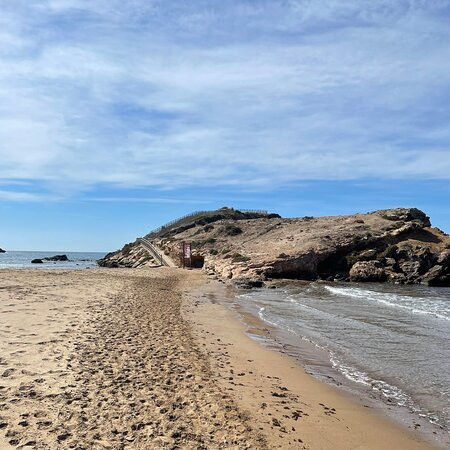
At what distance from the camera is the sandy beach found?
5.84m

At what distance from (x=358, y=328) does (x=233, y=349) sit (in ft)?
22.2

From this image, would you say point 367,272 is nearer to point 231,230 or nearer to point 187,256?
point 187,256

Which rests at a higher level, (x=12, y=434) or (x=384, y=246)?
(x=384, y=246)

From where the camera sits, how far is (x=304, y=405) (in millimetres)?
7844

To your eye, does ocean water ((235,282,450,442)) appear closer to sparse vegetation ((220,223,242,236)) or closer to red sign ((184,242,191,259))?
red sign ((184,242,191,259))

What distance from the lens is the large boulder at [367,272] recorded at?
40188 millimetres

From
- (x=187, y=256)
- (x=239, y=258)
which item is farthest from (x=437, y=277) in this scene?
(x=187, y=256)

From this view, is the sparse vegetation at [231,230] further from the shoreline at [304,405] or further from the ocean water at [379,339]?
the shoreline at [304,405]

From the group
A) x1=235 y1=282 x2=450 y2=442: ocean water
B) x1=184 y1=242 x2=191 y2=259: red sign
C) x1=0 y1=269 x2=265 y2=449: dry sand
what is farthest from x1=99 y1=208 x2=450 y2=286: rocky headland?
x1=0 y1=269 x2=265 y2=449: dry sand

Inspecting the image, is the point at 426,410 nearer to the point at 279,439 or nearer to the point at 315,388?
the point at 315,388

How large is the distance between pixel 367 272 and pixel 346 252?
174 inches

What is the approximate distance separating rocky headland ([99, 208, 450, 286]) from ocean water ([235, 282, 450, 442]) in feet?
37.7

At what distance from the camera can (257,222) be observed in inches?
2692

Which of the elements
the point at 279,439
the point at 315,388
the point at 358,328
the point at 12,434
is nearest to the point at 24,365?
the point at 12,434
